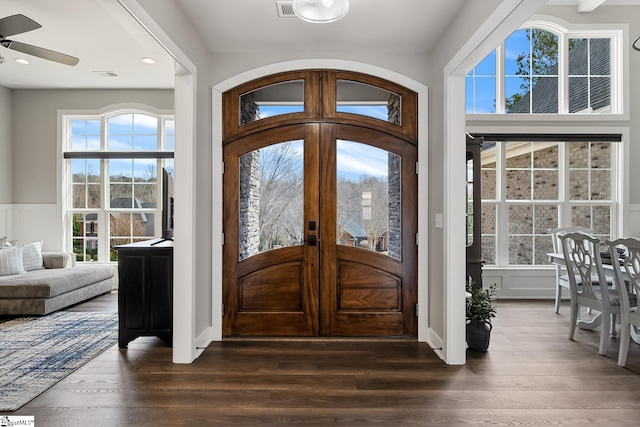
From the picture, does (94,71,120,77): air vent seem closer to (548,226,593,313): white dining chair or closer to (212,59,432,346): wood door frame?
(212,59,432,346): wood door frame

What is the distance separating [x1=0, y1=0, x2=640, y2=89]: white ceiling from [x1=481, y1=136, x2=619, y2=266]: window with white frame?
8.74ft

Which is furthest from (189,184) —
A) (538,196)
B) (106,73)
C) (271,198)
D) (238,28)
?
(538,196)

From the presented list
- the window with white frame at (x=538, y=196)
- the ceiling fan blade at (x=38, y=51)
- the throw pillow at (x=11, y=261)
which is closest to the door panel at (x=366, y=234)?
the window with white frame at (x=538, y=196)

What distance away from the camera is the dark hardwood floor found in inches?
89.9

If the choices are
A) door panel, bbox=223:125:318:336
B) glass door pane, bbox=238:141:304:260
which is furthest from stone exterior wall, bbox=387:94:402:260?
glass door pane, bbox=238:141:304:260

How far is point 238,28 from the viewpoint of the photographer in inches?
129

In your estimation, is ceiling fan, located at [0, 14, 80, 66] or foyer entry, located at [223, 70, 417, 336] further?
foyer entry, located at [223, 70, 417, 336]

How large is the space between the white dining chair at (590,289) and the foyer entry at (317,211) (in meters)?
1.46

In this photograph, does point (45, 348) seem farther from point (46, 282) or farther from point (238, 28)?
point (238, 28)

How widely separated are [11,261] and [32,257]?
1.15ft

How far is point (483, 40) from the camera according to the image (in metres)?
2.63

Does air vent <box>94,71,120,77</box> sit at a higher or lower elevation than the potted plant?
higher

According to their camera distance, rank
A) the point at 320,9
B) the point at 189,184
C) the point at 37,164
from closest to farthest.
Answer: the point at 320,9
the point at 189,184
the point at 37,164

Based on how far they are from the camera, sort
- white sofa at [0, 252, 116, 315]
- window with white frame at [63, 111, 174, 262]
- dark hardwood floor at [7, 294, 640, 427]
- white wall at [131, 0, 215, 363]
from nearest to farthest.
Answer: dark hardwood floor at [7, 294, 640, 427]
white wall at [131, 0, 215, 363]
white sofa at [0, 252, 116, 315]
window with white frame at [63, 111, 174, 262]
